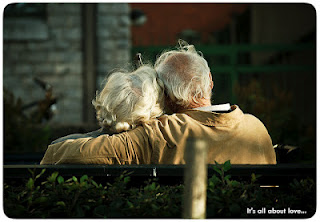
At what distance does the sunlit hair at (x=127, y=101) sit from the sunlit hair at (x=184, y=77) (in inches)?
3.9

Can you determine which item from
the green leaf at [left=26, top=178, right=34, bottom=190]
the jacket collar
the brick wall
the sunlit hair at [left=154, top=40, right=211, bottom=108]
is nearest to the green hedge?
the green leaf at [left=26, top=178, right=34, bottom=190]

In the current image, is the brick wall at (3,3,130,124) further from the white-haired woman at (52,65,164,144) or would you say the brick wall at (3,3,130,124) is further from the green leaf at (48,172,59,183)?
the green leaf at (48,172,59,183)

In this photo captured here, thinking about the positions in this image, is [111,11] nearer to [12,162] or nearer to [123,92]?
[12,162]

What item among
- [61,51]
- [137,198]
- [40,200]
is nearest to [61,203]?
[40,200]

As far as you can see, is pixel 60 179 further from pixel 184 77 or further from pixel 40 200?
pixel 184 77

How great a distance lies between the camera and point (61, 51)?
23.9 ft

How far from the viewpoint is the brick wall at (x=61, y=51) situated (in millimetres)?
7293

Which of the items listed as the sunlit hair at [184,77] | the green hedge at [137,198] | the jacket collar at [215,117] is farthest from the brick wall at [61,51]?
the green hedge at [137,198]

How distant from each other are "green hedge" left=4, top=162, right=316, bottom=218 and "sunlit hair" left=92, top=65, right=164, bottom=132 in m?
0.35

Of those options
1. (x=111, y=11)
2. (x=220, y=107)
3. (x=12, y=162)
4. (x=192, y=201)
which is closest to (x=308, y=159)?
(x=220, y=107)

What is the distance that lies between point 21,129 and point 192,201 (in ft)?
14.3

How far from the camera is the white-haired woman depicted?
2.42 meters

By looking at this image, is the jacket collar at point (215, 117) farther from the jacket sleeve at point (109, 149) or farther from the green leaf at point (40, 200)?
the green leaf at point (40, 200)

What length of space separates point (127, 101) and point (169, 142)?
316mm
